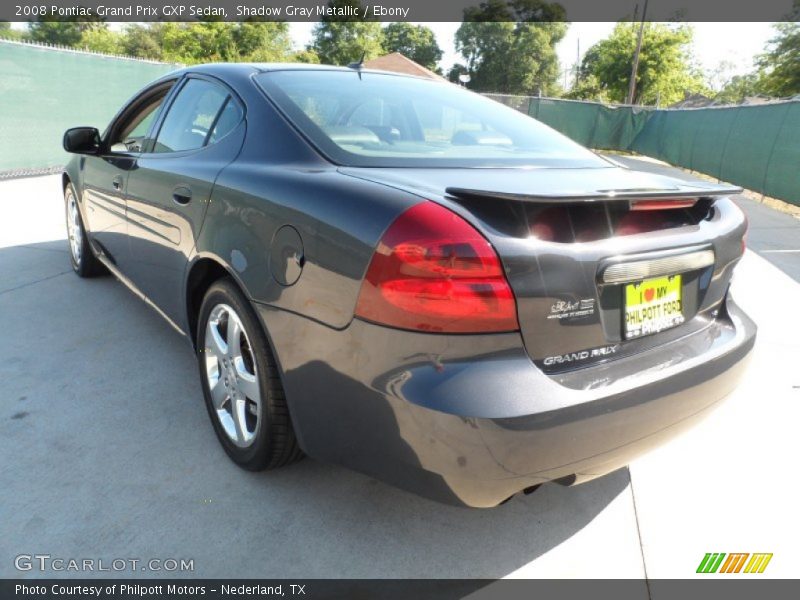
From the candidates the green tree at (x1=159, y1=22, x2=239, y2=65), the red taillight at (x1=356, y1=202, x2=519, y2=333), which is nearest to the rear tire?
the red taillight at (x1=356, y1=202, x2=519, y2=333)

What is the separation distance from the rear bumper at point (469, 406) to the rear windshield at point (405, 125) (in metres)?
0.72

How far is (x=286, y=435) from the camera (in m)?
2.12

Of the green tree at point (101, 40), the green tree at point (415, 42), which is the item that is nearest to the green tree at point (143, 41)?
the green tree at point (101, 40)

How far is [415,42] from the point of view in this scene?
81.5 m

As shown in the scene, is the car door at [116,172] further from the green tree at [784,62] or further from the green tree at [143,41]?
the green tree at [143,41]

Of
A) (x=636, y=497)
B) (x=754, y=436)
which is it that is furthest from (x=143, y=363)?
(x=754, y=436)

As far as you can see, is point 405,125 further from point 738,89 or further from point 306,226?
point 738,89

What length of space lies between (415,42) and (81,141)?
279 feet

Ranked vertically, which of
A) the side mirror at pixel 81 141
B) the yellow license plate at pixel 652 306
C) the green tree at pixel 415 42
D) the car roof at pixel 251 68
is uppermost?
the green tree at pixel 415 42

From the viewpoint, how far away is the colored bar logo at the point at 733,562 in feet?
6.51

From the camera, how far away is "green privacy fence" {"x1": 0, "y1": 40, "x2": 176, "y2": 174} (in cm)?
1002

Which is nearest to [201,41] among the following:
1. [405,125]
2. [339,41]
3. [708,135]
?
[339,41]

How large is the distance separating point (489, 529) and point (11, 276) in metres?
4.32

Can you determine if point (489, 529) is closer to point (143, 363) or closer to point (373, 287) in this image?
point (373, 287)
